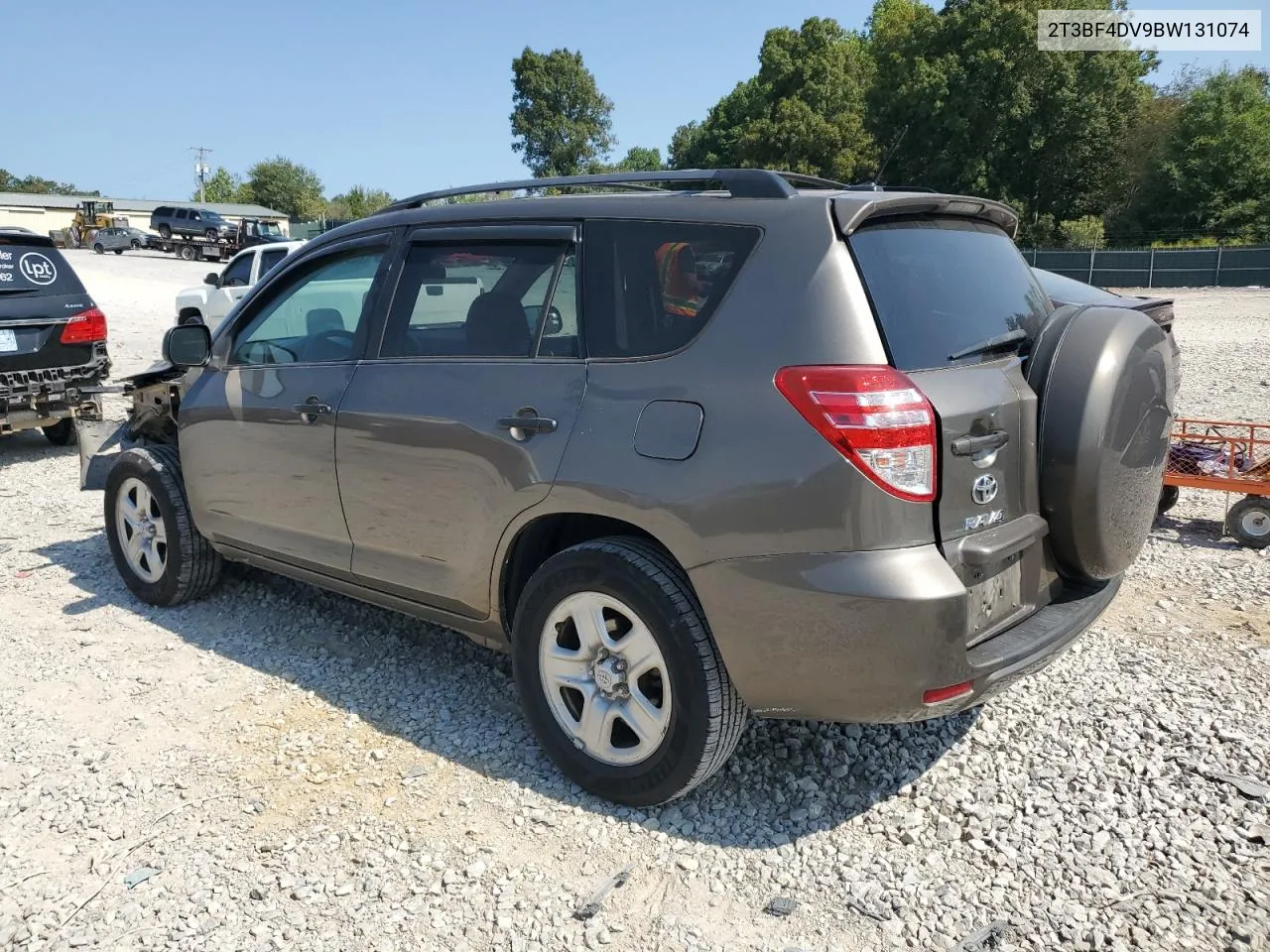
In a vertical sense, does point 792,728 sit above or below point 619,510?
below

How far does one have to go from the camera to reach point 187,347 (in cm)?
447

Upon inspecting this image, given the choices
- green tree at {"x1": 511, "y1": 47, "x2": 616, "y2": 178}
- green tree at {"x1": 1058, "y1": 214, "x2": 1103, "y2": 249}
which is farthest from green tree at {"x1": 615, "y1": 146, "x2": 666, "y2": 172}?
green tree at {"x1": 1058, "y1": 214, "x2": 1103, "y2": 249}

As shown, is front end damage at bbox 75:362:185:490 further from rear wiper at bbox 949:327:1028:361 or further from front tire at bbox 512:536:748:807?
rear wiper at bbox 949:327:1028:361

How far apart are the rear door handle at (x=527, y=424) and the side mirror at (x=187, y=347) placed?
2.10 m

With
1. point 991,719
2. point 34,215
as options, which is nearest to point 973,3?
point 991,719

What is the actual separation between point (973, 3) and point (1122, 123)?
30.0 ft

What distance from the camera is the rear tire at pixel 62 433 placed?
9102 mm

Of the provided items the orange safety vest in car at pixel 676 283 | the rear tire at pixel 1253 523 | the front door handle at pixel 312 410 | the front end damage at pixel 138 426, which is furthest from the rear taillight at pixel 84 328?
the rear tire at pixel 1253 523

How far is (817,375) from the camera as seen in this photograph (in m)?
Answer: 2.58

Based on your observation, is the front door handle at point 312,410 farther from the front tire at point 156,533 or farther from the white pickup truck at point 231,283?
the white pickup truck at point 231,283

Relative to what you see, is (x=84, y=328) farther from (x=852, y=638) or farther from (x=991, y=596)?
(x=991, y=596)

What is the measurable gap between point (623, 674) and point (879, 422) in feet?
3.72

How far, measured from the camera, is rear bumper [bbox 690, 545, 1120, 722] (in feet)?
8.27

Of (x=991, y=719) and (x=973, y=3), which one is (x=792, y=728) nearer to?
(x=991, y=719)
